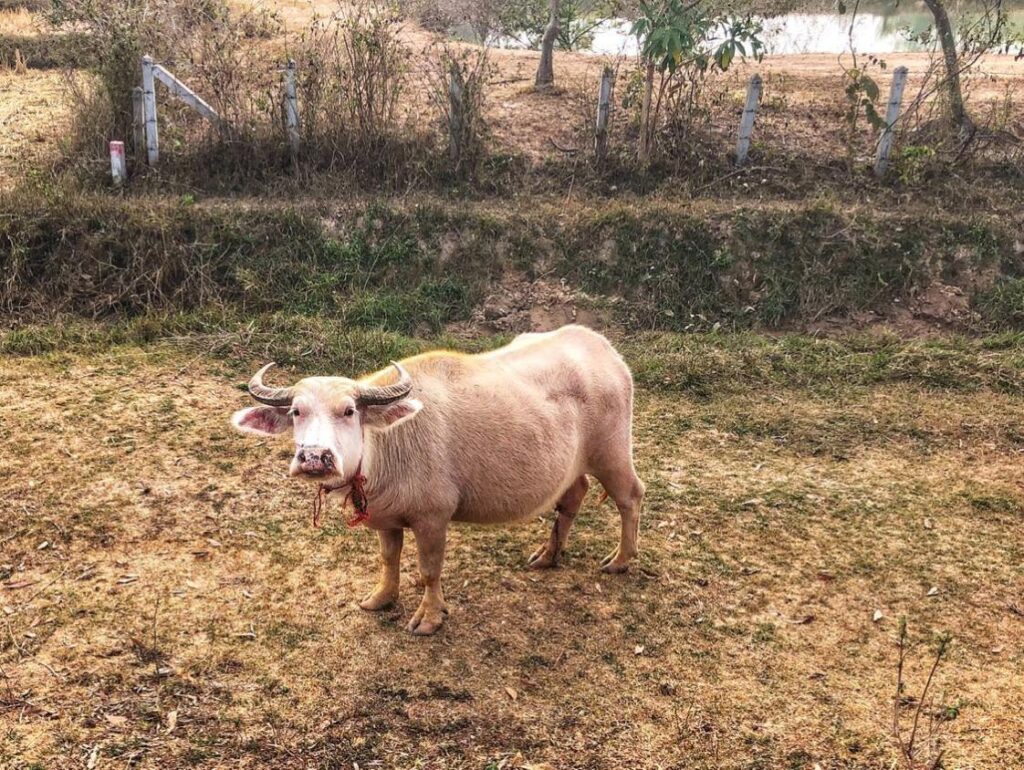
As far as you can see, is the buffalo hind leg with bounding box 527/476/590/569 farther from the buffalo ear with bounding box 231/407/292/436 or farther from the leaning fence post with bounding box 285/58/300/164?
the leaning fence post with bounding box 285/58/300/164

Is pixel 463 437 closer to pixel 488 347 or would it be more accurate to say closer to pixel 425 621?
pixel 425 621

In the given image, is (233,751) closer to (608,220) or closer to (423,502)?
(423,502)

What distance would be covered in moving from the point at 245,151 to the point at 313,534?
23.6 feet

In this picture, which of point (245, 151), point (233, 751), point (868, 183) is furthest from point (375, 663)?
point (868, 183)

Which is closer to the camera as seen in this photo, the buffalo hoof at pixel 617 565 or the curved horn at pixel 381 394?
the curved horn at pixel 381 394

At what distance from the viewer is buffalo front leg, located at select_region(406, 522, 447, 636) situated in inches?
172

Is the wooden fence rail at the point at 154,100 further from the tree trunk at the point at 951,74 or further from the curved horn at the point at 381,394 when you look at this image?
the tree trunk at the point at 951,74

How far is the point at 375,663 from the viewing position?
4.28 metres

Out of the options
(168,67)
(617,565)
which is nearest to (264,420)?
(617,565)

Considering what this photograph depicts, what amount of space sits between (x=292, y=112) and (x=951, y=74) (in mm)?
9263

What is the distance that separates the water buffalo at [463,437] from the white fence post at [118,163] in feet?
24.4

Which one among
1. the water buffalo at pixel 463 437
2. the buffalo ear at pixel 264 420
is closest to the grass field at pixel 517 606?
the water buffalo at pixel 463 437

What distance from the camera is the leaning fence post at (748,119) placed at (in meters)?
11.5

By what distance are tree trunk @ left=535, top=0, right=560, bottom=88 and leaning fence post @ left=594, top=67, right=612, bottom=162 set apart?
2172 mm
